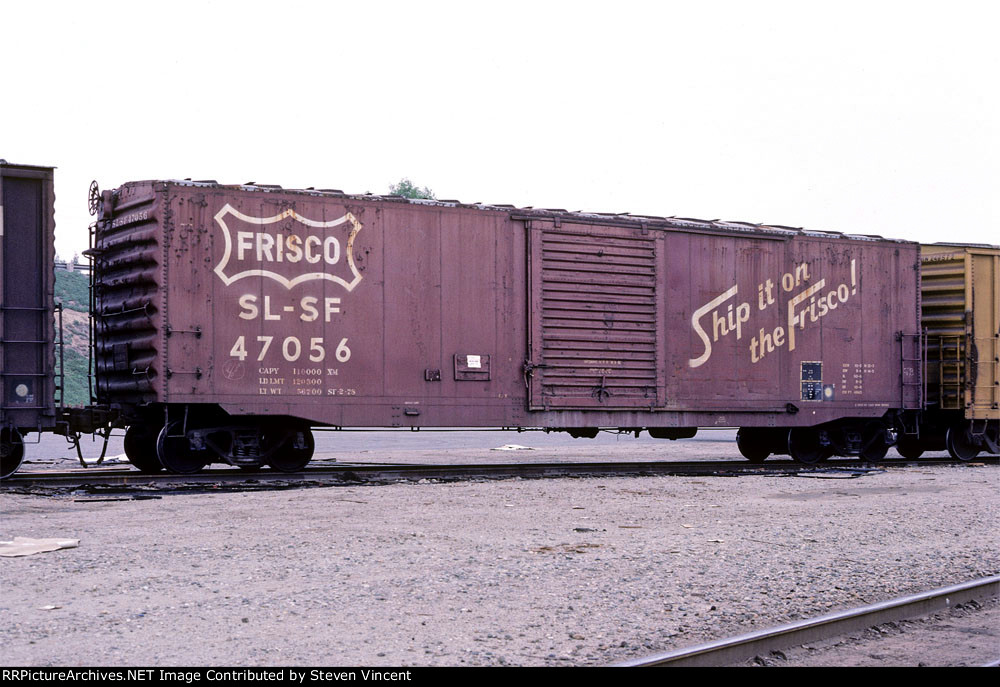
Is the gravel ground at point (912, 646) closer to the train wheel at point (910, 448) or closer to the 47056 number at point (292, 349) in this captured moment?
the 47056 number at point (292, 349)

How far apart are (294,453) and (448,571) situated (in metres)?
7.51

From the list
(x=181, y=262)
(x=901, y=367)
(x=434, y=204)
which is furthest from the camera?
(x=901, y=367)

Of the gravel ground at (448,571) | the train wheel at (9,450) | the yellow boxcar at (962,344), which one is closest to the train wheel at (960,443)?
the yellow boxcar at (962,344)

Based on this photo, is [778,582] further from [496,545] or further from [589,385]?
[589,385]

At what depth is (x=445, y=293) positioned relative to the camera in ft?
47.6

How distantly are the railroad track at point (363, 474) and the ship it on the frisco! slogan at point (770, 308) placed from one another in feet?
6.02

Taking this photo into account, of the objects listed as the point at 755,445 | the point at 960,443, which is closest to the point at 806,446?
the point at 755,445

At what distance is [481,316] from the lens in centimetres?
1470

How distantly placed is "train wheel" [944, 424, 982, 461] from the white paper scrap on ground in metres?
15.8

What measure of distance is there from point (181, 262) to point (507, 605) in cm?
850

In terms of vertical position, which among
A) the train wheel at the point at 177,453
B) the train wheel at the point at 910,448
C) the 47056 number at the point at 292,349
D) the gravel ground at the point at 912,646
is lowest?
the train wheel at the point at 910,448

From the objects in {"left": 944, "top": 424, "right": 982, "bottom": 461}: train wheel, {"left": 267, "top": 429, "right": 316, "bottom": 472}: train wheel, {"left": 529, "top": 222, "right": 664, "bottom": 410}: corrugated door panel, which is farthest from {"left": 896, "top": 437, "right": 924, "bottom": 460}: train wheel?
{"left": 267, "top": 429, "right": 316, "bottom": 472}: train wheel

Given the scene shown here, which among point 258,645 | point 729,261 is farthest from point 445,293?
point 258,645

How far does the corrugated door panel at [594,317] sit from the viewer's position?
1498cm
